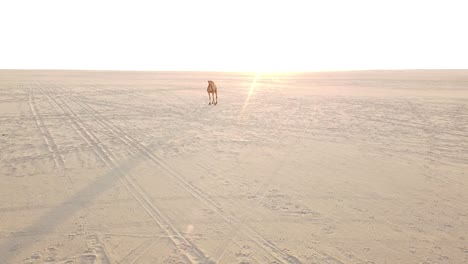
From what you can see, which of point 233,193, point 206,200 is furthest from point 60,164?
point 233,193

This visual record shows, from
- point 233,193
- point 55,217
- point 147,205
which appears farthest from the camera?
point 233,193

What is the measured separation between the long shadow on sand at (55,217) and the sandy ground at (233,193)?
3 cm

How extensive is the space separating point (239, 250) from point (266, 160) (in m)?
4.23

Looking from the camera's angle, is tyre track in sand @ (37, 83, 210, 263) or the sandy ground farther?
the sandy ground

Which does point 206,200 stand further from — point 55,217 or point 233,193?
point 55,217

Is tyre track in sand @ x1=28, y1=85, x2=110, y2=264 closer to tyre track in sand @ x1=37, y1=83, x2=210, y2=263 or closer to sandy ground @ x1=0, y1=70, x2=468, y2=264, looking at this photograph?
sandy ground @ x1=0, y1=70, x2=468, y2=264

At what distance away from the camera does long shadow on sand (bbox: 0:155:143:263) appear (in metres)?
4.51

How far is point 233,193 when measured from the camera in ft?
21.0

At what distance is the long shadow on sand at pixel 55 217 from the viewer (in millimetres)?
4512

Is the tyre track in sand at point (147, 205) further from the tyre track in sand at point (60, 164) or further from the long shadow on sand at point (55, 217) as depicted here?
the tyre track in sand at point (60, 164)

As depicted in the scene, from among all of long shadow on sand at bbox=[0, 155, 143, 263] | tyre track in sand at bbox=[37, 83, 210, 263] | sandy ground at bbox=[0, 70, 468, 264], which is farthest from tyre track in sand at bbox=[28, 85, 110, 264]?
tyre track in sand at bbox=[37, 83, 210, 263]

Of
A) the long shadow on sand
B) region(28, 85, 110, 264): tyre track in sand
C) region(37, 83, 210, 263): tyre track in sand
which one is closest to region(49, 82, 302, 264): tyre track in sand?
region(37, 83, 210, 263): tyre track in sand

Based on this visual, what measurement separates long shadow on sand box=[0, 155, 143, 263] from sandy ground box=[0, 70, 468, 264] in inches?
1.0

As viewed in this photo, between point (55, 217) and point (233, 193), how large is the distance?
3.12 meters
